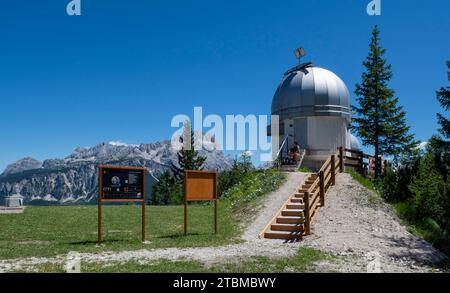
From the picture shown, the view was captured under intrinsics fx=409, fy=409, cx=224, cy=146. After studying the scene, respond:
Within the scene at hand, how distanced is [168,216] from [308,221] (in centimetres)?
723

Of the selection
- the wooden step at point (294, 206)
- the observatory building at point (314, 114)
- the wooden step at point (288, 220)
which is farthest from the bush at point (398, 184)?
the observatory building at point (314, 114)

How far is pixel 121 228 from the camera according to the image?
1537 cm

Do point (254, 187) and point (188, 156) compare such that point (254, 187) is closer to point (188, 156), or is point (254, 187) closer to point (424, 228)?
point (424, 228)

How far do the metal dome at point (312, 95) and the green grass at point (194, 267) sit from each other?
19624 mm

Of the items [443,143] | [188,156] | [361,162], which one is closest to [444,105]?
[443,143]

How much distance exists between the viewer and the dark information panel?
12328mm

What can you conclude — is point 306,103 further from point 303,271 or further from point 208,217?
point 303,271

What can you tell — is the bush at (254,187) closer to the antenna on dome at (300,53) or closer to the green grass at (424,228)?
the green grass at (424,228)

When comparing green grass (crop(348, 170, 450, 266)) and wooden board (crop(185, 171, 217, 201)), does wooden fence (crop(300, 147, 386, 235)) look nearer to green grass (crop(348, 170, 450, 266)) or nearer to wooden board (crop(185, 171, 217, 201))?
green grass (crop(348, 170, 450, 266))

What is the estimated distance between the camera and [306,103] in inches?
1119

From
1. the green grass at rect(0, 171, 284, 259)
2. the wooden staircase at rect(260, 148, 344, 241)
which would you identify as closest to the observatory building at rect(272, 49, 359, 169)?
the green grass at rect(0, 171, 284, 259)

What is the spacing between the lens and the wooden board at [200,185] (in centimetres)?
1438

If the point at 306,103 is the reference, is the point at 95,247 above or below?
below
